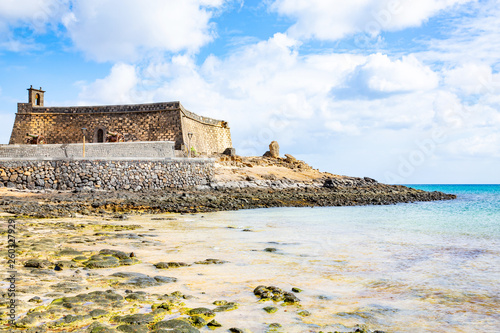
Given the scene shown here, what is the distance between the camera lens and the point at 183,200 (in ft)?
56.3

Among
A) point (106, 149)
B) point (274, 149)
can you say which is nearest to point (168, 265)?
point (106, 149)

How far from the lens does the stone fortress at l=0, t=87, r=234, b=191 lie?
770 inches

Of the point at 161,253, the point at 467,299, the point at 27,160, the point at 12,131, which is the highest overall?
the point at 12,131

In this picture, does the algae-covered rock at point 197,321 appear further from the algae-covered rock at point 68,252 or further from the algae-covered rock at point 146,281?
the algae-covered rock at point 68,252

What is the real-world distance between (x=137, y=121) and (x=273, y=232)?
23.3 meters

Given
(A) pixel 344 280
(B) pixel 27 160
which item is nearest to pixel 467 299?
(A) pixel 344 280

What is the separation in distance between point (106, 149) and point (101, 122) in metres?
9.08

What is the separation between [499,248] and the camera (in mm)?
8570

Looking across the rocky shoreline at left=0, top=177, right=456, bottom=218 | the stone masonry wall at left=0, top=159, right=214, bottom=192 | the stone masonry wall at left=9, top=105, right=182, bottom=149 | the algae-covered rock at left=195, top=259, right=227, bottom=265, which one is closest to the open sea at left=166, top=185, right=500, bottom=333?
the algae-covered rock at left=195, top=259, right=227, bottom=265

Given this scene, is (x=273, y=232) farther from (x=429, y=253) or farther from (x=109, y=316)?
(x=109, y=316)

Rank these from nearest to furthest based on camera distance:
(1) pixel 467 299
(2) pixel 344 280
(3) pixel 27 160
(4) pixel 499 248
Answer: (1) pixel 467 299
(2) pixel 344 280
(4) pixel 499 248
(3) pixel 27 160

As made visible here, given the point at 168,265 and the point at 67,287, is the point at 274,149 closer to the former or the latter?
the point at 168,265

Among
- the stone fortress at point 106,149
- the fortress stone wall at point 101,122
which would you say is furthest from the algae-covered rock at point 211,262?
the fortress stone wall at point 101,122

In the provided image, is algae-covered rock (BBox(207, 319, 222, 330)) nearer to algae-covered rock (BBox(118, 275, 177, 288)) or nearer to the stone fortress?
algae-covered rock (BBox(118, 275, 177, 288))
